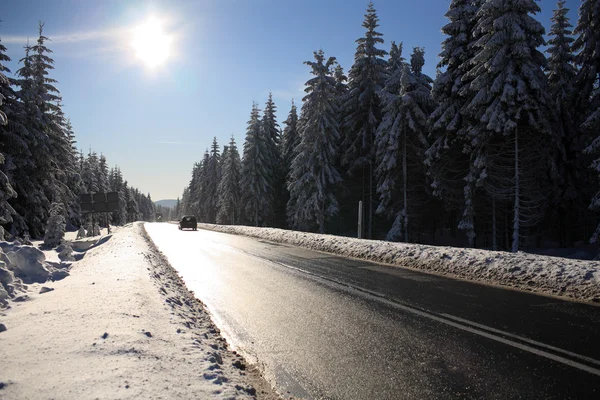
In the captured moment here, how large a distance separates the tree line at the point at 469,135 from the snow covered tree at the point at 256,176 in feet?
2.15

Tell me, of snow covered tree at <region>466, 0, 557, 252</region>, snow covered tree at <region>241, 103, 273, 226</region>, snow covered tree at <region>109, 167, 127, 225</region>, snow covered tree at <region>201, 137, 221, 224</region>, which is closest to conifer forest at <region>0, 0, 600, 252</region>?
snow covered tree at <region>466, 0, 557, 252</region>

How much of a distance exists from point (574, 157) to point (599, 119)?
9790mm

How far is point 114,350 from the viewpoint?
3.47m

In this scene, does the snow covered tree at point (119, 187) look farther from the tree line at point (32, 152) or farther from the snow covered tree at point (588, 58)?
the snow covered tree at point (588, 58)

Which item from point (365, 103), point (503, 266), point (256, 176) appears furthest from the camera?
point (256, 176)

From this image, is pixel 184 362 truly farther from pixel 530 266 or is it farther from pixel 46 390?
pixel 530 266

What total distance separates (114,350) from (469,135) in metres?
20.1

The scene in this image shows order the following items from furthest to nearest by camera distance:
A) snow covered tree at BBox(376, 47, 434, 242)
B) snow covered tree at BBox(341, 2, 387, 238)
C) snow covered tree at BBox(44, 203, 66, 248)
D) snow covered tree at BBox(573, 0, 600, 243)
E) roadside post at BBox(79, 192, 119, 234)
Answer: snow covered tree at BBox(341, 2, 387, 238) < snow covered tree at BBox(376, 47, 434, 242) < roadside post at BBox(79, 192, 119, 234) < snow covered tree at BBox(573, 0, 600, 243) < snow covered tree at BBox(44, 203, 66, 248)

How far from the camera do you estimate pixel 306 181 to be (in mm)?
30047

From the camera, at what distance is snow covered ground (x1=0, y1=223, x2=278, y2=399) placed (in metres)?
2.80

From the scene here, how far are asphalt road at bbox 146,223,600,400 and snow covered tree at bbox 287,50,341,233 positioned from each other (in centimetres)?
2207

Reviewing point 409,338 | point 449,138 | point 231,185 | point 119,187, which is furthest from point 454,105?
point 119,187

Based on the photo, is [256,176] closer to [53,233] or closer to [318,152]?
[318,152]

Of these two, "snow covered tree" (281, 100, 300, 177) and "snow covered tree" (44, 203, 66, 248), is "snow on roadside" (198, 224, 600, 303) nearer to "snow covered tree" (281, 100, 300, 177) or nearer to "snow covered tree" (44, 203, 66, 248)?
"snow covered tree" (44, 203, 66, 248)
